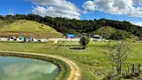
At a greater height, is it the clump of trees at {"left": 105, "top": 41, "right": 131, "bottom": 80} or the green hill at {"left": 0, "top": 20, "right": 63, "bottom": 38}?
the green hill at {"left": 0, "top": 20, "right": 63, "bottom": 38}

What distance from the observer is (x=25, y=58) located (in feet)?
201

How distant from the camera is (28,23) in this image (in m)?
176

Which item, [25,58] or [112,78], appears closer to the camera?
[112,78]

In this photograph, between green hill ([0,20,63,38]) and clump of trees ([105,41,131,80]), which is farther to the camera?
green hill ([0,20,63,38])

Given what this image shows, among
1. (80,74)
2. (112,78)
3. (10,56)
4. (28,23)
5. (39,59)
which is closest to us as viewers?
(112,78)

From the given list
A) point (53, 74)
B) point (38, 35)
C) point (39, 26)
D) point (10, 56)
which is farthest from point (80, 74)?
point (39, 26)

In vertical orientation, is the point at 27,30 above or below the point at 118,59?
above

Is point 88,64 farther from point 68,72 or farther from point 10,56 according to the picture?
point 10,56

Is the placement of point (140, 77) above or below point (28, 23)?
below

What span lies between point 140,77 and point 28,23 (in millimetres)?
146656

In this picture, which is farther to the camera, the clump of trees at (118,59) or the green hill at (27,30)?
the green hill at (27,30)

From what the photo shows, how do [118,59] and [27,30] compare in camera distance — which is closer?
[118,59]

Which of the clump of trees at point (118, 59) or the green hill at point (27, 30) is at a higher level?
the green hill at point (27, 30)

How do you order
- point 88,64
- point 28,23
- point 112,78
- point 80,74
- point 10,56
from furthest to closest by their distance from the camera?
point 28,23, point 10,56, point 88,64, point 80,74, point 112,78
